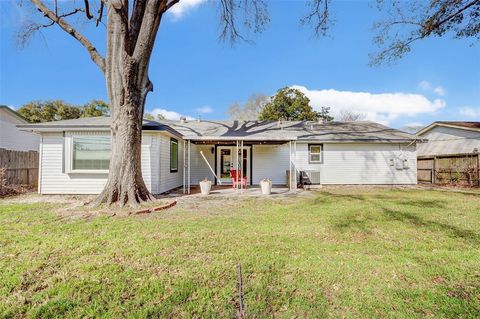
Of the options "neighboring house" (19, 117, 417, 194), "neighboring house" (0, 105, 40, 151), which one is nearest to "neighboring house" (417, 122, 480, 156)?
"neighboring house" (19, 117, 417, 194)

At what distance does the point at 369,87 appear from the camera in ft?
68.6

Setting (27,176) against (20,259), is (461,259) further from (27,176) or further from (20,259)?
(27,176)

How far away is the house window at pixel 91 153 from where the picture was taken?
8.99 meters

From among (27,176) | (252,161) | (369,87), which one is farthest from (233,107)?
(27,176)

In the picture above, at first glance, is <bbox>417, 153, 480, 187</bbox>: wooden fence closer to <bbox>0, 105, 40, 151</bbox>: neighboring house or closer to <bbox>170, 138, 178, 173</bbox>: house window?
<bbox>170, 138, 178, 173</bbox>: house window

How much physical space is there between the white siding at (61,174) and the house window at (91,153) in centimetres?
36

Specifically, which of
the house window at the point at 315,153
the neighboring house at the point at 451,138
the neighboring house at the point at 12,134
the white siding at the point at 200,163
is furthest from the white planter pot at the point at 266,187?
the neighboring house at the point at 12,134

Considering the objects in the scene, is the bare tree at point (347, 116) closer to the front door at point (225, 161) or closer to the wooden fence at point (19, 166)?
the front door at point (225, 161)

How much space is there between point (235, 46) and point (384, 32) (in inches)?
267

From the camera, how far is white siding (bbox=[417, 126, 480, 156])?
14795 mm

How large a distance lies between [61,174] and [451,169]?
61.3ft

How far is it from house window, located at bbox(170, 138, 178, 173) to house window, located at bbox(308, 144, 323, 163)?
22.9 ft

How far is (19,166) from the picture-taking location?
10.6m

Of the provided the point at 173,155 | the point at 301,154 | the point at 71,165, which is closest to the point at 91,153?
the point at 71,165
